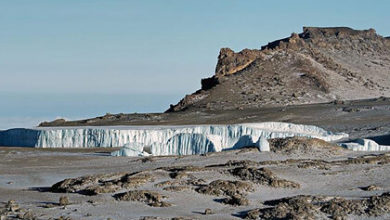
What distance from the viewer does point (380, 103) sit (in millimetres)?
61219

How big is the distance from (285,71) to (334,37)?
21.9 metres

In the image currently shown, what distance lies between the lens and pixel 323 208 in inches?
802

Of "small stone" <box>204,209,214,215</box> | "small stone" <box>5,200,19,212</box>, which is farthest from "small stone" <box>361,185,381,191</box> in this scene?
"small stone" <box>5,200,19,212</box>

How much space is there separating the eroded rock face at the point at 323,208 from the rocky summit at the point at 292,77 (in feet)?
151

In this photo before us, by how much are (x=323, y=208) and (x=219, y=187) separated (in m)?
3.79

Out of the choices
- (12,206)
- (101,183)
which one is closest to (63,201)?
(12,206)

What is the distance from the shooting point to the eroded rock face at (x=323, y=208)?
65.0 feet

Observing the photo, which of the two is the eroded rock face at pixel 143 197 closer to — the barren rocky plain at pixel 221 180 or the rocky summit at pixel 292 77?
the barren rocky plain at pixel 221 180

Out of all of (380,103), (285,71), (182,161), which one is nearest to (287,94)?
(285,71)

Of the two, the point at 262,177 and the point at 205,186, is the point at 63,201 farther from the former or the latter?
the point at 262,177

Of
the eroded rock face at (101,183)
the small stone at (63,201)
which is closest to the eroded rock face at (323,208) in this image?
the eroded rock face at (101,183)

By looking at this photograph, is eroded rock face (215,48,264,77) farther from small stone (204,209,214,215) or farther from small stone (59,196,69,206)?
small stone (204,209,214,215)

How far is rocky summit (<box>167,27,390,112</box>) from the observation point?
230 ft

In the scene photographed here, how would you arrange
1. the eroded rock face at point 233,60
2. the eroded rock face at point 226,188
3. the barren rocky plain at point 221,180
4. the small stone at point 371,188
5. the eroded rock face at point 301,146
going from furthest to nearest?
the eroded rock face at point 233,60 < the eroded rock face at point 301,146 < the small stone at point 371,188 < the eroded rock face at point 226,188 < the barren rocky plain at point 221,180
